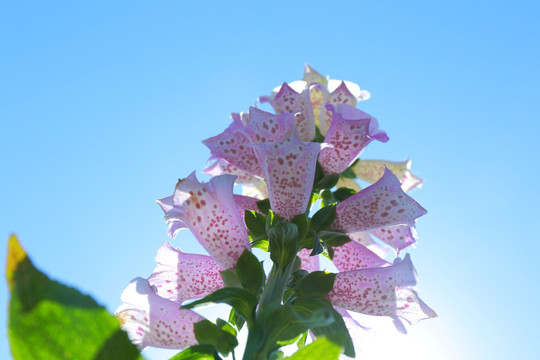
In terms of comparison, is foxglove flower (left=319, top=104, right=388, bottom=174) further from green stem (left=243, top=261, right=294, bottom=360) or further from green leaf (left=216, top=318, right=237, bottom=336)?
green leaf (left=216, top=318, right=237, bottom=336)

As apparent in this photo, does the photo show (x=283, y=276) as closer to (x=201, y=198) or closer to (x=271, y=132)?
(x=201, y=198)

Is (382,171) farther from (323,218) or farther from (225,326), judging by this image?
(225,326)

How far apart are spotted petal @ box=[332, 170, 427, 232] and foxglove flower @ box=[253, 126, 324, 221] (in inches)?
6.8

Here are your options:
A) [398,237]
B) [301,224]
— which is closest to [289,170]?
[301,224]

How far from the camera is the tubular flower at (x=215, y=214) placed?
4.63 ft

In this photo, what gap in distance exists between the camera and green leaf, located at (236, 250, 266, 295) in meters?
1.34

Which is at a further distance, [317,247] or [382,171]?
[382,171]

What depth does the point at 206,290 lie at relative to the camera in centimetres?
158

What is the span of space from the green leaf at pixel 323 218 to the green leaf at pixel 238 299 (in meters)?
0.40

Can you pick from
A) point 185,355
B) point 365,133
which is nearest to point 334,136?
point 365,133

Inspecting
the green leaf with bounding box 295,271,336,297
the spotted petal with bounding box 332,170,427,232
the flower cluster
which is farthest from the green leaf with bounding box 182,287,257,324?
the spotted petal with bounding box 332,170,427,232

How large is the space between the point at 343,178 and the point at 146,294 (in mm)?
972

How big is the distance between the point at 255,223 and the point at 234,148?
0.30 metres

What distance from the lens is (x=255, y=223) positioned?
156 cm
